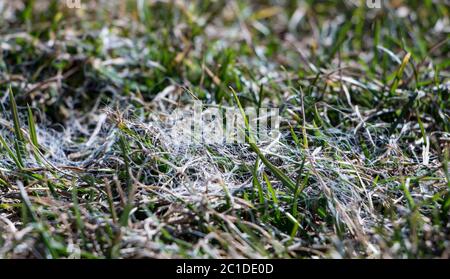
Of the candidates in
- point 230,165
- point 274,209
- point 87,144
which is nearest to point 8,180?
point 87,144

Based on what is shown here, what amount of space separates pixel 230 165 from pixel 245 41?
0.96m

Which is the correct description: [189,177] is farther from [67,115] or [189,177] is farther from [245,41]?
[245,41]

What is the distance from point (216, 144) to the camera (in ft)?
5.16

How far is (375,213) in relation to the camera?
140 cm

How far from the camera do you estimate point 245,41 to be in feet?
7.78

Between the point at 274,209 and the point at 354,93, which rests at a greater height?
the point at 354,93

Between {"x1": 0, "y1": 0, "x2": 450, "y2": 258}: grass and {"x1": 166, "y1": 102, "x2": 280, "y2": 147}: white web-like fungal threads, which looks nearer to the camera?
{"x1": 0, "y1": 0, "x2": 450, "y2": 258}: grass

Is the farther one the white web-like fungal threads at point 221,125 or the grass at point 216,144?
the white web-like fungal threads at point 221,125

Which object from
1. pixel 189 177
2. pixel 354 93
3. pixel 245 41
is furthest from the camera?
pixel 245 41

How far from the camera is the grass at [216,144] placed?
1.31m

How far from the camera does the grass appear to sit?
4.31 ft

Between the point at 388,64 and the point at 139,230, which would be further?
the point at 388,64
